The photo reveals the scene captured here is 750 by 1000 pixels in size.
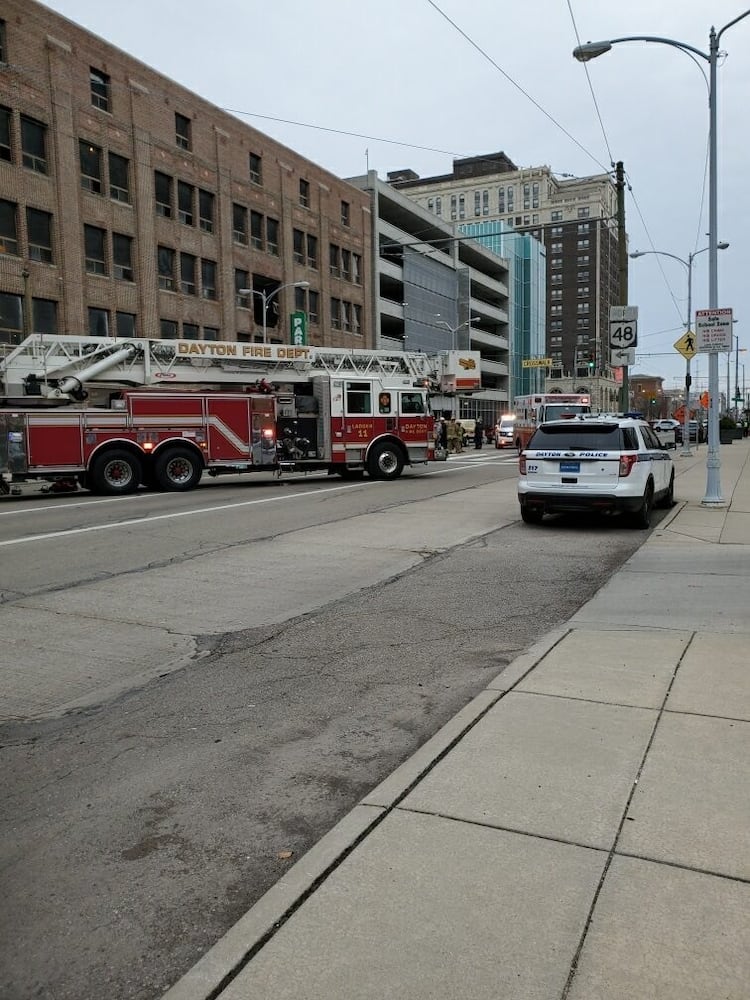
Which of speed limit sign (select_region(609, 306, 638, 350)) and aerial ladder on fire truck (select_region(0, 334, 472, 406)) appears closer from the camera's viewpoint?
aerial ladder on fire truck (select_region(0, 334, 472, 406))

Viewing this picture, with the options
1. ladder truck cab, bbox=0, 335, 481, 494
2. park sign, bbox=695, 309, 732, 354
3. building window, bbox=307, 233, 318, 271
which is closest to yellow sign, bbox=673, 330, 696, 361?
ladder truck cab, bbox=0, 335, 481, 494

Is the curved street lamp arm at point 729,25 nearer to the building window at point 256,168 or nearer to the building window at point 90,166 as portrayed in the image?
the building window at point 90,166

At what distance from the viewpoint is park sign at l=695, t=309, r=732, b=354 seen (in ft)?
47.3

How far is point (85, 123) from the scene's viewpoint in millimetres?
34438

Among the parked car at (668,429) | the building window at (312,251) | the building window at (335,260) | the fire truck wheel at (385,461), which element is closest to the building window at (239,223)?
the building window at (312,251)

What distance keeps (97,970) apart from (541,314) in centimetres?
10219

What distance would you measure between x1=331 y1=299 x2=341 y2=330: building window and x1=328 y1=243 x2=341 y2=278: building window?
1712 millimetres

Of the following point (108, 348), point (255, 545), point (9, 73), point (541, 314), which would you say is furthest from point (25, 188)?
point (541, 314)

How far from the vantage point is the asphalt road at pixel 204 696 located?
2.83 m

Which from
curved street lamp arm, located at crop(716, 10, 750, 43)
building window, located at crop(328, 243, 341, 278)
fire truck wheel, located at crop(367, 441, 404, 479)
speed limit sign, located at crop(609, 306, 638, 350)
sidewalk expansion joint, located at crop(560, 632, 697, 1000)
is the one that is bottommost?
sidewalk expansion joint, located at crop(560, 632, 697, 1000)

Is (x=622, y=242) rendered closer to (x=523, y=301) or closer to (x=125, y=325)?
(x=125, y=325)

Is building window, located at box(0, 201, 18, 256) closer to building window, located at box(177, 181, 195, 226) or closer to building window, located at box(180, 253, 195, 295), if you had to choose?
building window, located at box(180, 253, 195, 295)

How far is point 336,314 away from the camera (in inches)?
2084

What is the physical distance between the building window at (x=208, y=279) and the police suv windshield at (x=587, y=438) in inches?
1287
